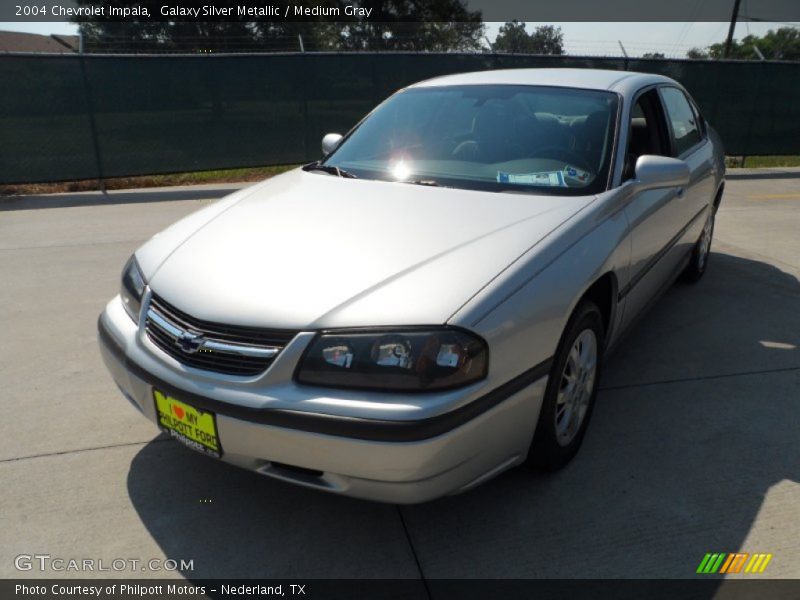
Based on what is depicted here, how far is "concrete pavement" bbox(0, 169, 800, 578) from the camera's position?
2330 millimetres

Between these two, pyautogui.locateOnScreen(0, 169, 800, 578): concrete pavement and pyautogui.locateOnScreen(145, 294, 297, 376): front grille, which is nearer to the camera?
pyautogui.locateOnScreen(145, 294, 297, 376): front grille

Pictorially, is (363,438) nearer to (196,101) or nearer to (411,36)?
(196,101)

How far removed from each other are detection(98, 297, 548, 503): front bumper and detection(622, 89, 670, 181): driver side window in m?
1.95

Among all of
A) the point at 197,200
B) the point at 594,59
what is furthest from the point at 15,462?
the point at 594,59

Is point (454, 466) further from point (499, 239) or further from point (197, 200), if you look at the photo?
point (197, 200)

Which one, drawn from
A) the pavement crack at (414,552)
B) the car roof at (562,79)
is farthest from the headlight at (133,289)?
the car roof at (562,79)

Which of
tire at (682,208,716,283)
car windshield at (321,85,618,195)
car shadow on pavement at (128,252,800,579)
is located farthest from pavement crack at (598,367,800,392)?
tire at (682,208,716,283)

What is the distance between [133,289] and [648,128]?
296 centimetres

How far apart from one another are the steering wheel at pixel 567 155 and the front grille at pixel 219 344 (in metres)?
1.73

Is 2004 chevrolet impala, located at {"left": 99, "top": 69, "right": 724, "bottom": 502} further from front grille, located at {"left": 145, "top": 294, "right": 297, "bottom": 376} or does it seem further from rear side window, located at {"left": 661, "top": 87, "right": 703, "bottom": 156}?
rear side window, located at {"left": 661, "top": 87, "right": 703, "bottom": 156}

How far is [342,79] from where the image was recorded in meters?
10.3

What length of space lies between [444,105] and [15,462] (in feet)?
9.01

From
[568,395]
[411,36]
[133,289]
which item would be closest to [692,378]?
[568,395]

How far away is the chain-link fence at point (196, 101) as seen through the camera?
8727mm
